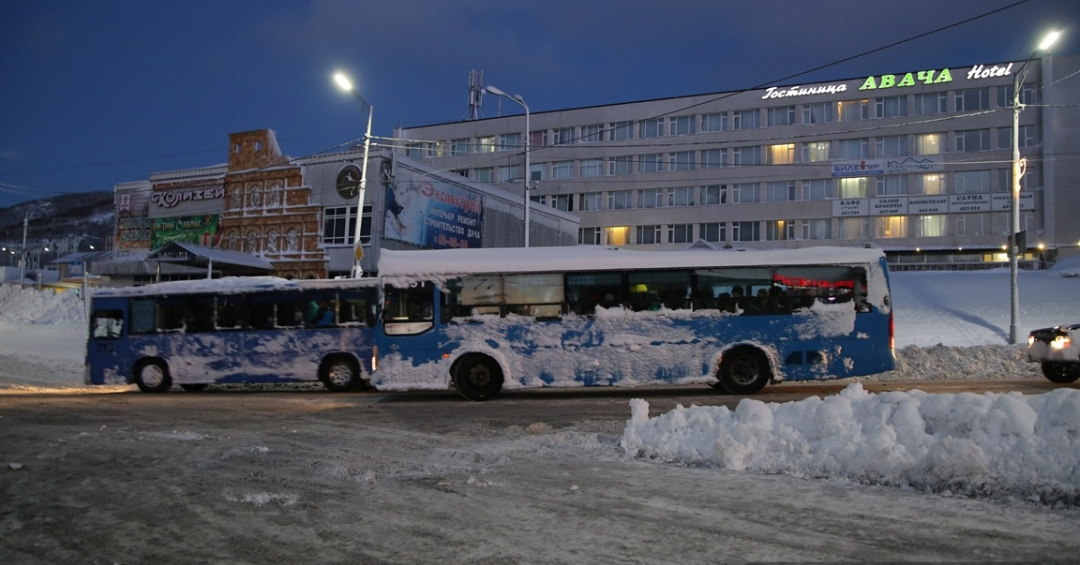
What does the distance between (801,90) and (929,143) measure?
34.1 ft

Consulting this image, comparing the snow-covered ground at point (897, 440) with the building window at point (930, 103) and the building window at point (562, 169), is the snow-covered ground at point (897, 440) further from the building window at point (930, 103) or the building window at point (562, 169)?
the building window at point (562, 169)

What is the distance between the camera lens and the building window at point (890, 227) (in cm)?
5847

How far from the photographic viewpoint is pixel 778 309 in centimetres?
1443

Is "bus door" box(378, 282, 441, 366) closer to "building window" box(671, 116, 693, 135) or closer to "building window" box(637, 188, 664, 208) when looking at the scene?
"building window" box(637, 188, 664, 208)

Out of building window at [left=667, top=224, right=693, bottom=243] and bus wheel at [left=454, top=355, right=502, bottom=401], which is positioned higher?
building window at [left=667, top=224, right=693, bottom=243]

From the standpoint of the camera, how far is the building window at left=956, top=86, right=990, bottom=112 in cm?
5578

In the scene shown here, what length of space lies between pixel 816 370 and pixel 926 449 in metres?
7.97

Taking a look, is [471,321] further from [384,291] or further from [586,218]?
[586,218]

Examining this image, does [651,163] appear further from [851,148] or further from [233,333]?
[233,333]

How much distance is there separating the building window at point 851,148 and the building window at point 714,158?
27.8 ft

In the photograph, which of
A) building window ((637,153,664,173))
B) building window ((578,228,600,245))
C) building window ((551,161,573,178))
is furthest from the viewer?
building window ((551,161,573,178))

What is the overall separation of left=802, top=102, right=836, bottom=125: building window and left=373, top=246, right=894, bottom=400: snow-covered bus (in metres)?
49.8

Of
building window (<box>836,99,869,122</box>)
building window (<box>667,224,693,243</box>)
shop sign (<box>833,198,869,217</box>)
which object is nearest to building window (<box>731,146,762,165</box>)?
building window (<box>667,224,693,243</box>)

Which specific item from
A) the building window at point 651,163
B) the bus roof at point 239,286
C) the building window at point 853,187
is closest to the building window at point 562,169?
the building window at point 651,163
